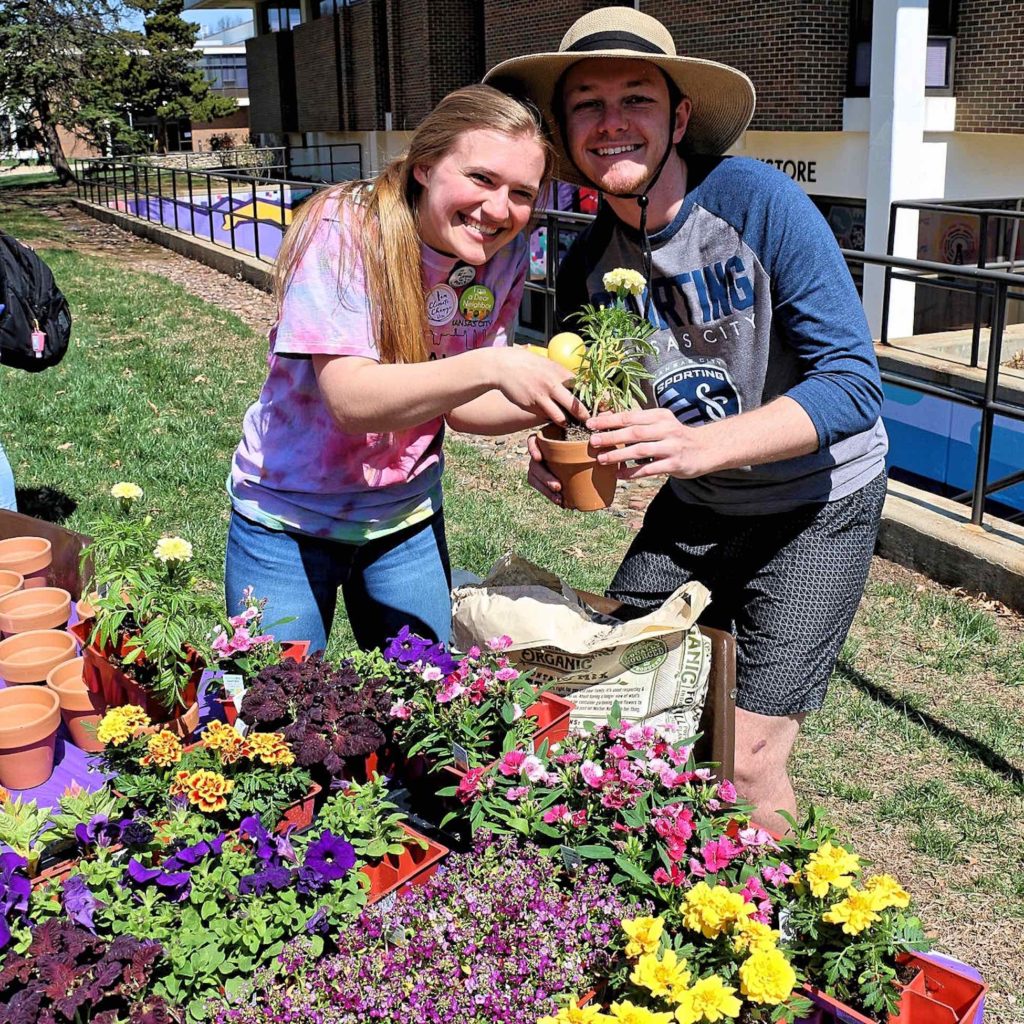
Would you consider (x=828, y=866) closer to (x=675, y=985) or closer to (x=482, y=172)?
(x=675, y=985)

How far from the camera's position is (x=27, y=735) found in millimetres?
2148

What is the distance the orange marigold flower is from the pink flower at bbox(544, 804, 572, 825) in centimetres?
50

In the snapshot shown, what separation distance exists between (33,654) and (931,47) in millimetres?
17073

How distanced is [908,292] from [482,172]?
15.3 m

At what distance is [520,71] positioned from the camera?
2.23 metres

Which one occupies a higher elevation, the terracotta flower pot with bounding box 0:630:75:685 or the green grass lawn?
the terracotta flower pot with bounding box 0:630:75:685

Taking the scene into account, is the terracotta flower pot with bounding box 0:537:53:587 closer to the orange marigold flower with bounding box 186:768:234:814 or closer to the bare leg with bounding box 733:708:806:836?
the orange marigold flower with bounding box 186:768:234:814

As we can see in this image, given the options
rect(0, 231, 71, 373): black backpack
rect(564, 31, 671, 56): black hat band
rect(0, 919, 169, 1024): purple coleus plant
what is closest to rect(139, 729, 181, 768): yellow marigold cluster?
rect(0, 919, 169, 1024): purple coleus plant

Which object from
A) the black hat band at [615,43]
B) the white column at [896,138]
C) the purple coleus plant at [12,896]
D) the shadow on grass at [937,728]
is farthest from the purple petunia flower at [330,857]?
the white column at [896,138]

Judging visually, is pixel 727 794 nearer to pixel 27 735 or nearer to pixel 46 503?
pixel 27 735

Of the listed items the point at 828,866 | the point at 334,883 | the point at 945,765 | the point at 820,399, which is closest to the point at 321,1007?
the point at 334,883

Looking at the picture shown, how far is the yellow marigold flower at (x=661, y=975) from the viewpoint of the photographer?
52.1 inches

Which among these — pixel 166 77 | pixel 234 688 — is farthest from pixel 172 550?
pixel 166 77

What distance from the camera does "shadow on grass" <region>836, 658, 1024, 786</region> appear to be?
3.52 m
